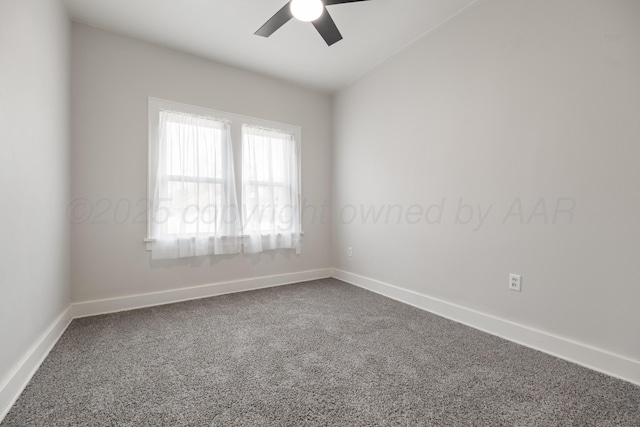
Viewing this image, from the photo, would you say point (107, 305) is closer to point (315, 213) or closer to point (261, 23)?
point (315, 213)

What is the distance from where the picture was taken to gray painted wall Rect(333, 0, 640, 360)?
1.68 meters

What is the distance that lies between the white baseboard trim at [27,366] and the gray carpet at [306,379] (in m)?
0.05

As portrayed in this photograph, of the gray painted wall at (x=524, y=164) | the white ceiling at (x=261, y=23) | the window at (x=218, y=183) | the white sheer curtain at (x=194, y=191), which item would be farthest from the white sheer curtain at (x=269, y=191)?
the gray painted wall at (x=524, y=164)

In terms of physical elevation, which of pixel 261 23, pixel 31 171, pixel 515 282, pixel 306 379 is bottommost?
pixel 306 379

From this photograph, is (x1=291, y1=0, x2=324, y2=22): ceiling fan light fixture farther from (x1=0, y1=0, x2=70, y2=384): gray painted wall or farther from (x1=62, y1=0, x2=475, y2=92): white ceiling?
(x1=0, y1=0, x2=70, y2=384): gray painted wall

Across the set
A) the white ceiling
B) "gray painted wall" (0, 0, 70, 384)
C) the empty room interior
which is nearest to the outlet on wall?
the empty room interior

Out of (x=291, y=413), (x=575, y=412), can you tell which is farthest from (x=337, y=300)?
(x=575, y=412)

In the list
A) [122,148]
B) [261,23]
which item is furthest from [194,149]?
[261,23]

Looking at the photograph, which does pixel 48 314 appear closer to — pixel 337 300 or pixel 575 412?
pixel 337 300

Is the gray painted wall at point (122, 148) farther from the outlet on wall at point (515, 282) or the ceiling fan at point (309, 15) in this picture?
the outlet on wall at point (515, 282)

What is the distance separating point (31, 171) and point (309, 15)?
215cm

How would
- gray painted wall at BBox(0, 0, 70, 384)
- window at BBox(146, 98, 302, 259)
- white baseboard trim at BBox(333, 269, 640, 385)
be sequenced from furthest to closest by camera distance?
window at BBox(146, 98, 302, 259) < white baseboard trim at BBox(333, 269, 640, 385) < gray painted wall at BBox(0, 0, 70, 384)

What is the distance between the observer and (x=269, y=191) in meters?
3.64

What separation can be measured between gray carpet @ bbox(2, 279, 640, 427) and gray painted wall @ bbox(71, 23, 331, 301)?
516 millimetres
